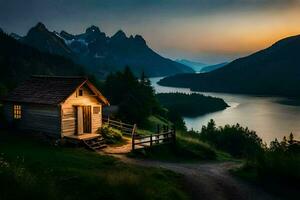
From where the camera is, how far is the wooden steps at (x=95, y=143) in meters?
34.1

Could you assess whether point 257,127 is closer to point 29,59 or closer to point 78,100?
point 78,100

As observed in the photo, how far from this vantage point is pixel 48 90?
37.0 meters

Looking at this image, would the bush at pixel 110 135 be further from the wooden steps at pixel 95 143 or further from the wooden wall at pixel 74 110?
the wooden steps at pixel 95 143

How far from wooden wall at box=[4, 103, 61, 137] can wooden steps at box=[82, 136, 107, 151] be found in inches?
114

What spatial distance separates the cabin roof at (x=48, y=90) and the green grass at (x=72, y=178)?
→ 4869mm

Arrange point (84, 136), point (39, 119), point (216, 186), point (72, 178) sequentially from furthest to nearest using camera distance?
point (39, 119) < point (84, 136) < point (216, 186) < point (72, 178)

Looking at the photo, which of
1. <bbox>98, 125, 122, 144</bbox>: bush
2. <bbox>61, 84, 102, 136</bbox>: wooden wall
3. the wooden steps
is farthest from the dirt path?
<bbox>61, 84, 102, 136</bbox>: wooden wall

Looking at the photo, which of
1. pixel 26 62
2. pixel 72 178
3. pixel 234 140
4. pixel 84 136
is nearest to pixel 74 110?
pixel 84 136

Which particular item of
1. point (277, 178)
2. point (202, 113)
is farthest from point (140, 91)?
point (202, 113)

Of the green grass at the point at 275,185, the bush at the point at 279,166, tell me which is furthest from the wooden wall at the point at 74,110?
the bush at the point at 279,166

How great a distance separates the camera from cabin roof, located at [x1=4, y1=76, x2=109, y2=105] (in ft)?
116

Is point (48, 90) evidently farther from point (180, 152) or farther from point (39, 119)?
point (180, 152)

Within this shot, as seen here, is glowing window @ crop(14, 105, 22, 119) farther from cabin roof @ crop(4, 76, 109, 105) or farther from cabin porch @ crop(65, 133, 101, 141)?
cabin porch @ crop(65, 133, 101, 141)

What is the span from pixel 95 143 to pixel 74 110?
3.92m
